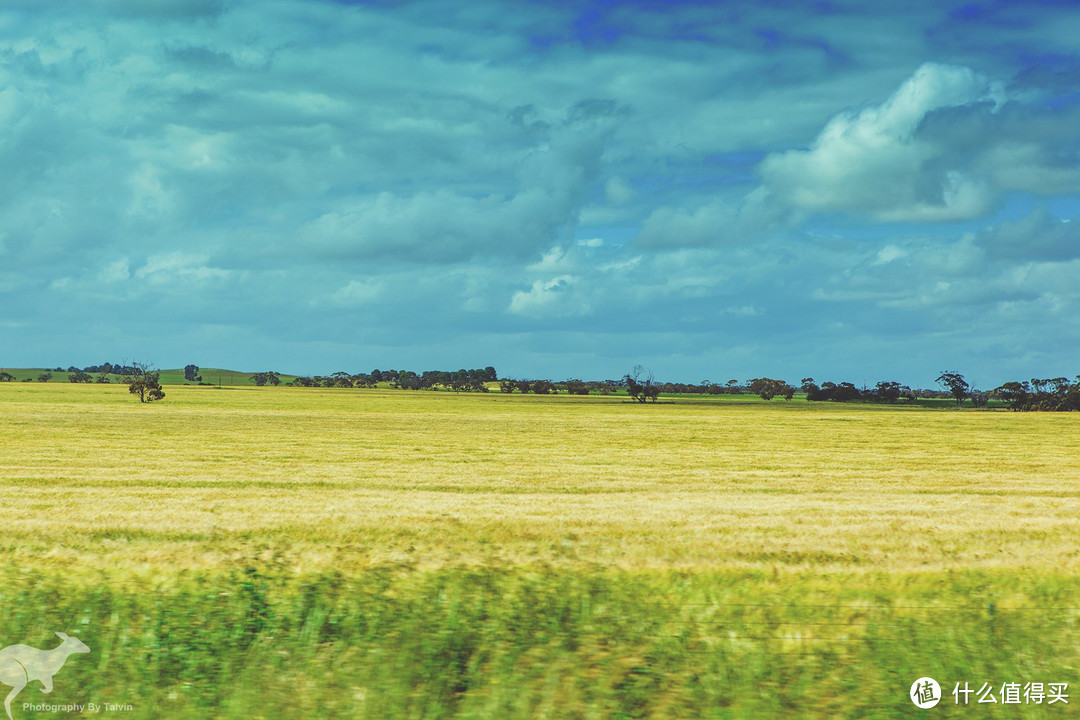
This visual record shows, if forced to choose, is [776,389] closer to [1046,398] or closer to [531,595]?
[1046,398]

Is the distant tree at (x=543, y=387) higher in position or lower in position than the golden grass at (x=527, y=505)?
higher

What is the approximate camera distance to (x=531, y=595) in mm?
11219

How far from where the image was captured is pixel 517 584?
38.8 ft

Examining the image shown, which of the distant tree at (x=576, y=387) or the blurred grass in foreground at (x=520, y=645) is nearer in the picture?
the blurred grass in foreground at (x=520, y=645)

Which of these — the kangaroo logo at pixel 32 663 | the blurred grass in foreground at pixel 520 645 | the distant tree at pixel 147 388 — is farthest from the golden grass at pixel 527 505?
the distant tree at pixel 147 388

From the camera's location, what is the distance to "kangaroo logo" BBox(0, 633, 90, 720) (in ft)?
27.2

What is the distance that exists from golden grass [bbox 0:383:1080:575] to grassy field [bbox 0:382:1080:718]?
0.13m

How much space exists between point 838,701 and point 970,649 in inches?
85.5

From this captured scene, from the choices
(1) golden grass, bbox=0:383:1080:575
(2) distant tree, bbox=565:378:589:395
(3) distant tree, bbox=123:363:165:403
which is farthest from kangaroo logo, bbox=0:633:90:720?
(2) distant tree, bbox=565:378:589:395

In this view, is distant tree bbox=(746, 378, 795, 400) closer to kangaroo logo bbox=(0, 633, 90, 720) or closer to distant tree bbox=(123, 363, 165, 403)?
distant tree bbox=(123, 363, 165, 403)

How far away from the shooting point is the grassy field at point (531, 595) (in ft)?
27.3

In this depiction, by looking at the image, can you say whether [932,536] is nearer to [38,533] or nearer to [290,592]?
[290,592]

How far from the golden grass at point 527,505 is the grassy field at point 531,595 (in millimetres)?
126

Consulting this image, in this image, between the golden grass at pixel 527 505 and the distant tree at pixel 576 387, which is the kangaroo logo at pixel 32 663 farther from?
the distant tree at pixel 576 387
